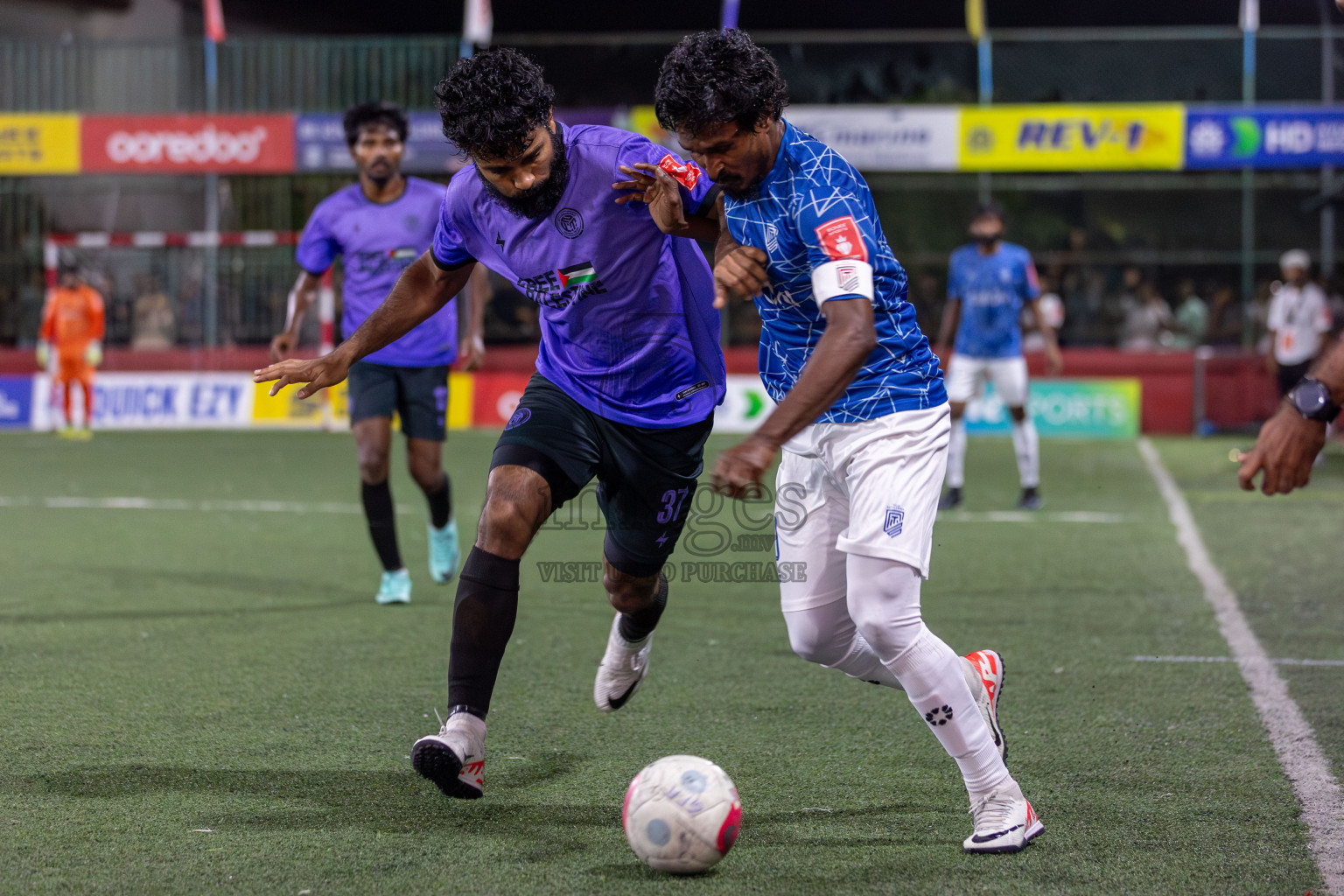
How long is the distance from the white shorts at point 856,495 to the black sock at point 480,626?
79 cm

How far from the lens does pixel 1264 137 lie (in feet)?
63.1

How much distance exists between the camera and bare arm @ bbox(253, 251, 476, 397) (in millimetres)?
4211

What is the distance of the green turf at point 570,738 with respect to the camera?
3.44 meters

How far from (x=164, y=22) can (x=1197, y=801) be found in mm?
28066

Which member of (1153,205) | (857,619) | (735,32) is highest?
(1153,205)

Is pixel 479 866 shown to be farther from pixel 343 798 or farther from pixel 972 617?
pixel 972 617

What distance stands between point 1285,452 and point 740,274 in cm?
130

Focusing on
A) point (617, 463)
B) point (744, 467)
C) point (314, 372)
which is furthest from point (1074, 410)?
point (744, 467)

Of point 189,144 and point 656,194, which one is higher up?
point 189,144

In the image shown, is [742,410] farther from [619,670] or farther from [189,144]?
[619,670]

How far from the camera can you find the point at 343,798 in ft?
12.9

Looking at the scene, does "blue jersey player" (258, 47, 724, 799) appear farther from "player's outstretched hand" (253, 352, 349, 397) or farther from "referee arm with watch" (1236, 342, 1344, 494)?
"referee arm with watch" (1236, 342, 1344, 494)

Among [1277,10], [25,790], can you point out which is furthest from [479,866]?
[1277,10]

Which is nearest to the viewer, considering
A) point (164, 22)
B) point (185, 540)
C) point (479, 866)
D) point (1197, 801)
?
point (479, 866)
